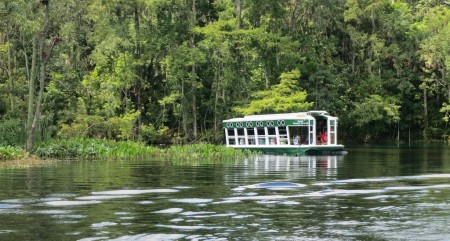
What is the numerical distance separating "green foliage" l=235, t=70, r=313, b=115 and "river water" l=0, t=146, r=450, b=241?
35313 mm

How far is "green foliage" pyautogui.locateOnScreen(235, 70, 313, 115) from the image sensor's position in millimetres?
58344

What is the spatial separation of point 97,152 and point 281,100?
80.6ft

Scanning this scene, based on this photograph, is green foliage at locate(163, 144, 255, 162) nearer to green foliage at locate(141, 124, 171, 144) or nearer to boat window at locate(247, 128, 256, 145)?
boat window at locate(247, 128, 256, 145)

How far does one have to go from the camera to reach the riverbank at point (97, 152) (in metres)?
33.2

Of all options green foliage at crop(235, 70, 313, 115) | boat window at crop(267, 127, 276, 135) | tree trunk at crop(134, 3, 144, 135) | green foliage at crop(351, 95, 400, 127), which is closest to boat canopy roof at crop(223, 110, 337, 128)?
boat window at crop(267, 127, 276, 135)

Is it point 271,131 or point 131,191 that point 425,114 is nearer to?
point 271,131

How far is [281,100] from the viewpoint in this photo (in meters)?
Answer: 59.1

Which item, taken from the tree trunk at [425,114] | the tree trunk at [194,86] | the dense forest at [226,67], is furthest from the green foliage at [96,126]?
the tree trunk at [425,114]

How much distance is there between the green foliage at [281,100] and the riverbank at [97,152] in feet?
52.9

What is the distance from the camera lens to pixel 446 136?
7719cm

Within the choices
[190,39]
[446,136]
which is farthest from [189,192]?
[446,136]

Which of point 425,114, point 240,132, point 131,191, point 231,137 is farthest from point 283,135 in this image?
point 425,114

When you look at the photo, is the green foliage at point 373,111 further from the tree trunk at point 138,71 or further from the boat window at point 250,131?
the boat window at point 250,131

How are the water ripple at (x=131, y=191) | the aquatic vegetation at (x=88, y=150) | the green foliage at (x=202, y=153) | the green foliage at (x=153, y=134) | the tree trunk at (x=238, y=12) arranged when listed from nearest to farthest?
the water ripple at (x=131, y=191) < the aquatic vegetation at (x=88, y=150) < the green foliage at (x=202, y=153) < the green foliage at (x=153, y=134) < the tree trunk at (x=238, y=12)
